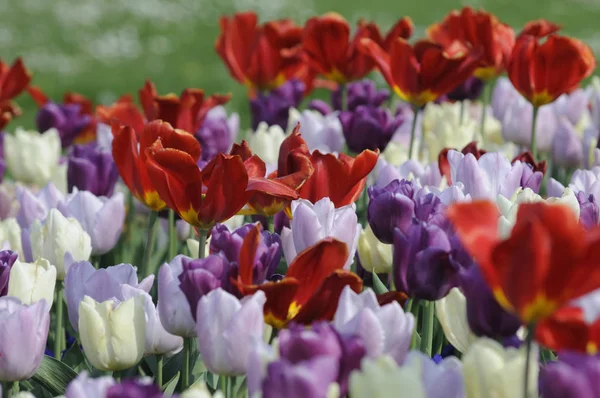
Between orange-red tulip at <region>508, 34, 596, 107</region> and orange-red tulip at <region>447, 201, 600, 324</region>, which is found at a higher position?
orange-red tulip at <region>447, 201, 600, 324</region>

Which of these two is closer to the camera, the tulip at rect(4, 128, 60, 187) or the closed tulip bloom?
the closed tulip bloom

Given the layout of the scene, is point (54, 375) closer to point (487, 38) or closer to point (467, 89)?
point (487, 38)

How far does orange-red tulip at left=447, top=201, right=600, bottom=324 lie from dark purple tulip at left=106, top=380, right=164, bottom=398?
454 mm

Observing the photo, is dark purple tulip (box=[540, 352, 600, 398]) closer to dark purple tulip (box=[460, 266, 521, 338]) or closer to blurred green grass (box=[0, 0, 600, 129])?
dark purple tulip (box=[460, 266, 521, 338])

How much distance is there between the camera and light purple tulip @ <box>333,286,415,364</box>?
4.78 ft

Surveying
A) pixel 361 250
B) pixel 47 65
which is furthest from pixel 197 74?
pixel 361 250

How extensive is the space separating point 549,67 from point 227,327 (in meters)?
1.81

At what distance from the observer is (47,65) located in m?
12.0

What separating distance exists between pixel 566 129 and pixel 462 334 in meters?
1.94

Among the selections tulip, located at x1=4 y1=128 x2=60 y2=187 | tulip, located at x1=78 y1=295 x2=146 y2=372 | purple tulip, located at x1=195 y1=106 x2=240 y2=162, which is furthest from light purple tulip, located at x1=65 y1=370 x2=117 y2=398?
tulip, located at x1=4 y1=128 x2=60 y2=187

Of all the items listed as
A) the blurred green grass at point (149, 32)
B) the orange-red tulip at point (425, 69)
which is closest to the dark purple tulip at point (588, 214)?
the orange-red tulip at point (425, 69)

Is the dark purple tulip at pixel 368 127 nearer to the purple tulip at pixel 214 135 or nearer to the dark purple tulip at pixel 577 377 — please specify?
the purple tulip at pixel 214 135

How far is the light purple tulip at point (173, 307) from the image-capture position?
1737 millimetres

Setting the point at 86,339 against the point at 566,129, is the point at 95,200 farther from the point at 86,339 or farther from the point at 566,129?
the point at 566,129
